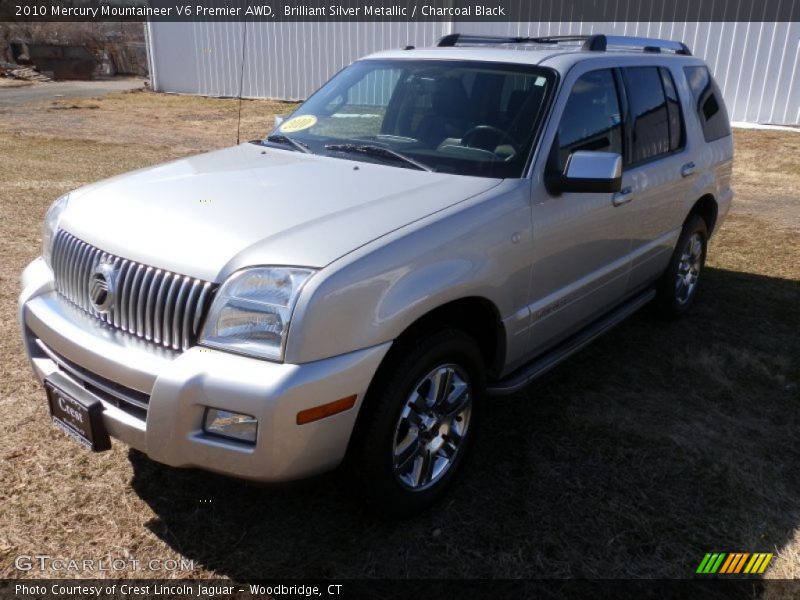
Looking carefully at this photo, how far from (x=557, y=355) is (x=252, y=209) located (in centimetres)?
175

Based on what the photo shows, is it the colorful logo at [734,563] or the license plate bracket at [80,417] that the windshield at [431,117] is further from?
the colorful logo at [734,563]

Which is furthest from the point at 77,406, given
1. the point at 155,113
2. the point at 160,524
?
the point at 155,113

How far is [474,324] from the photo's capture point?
319 cm

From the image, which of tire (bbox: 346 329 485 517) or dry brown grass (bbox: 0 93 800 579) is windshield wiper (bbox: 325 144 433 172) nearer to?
tire (bbox: 346 329 485 517)

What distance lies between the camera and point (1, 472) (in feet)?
10.4

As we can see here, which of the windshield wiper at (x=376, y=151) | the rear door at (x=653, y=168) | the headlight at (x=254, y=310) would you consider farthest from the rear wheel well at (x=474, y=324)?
the rear door at (x=653, y=168)

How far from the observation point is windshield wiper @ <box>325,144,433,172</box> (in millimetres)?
3336

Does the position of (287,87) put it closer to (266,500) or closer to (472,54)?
(472,54)

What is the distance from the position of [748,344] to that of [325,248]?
366cm

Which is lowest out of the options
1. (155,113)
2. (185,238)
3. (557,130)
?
(155,113)

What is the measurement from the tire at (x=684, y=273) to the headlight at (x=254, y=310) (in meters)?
3.46

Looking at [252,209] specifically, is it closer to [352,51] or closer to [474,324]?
[474,324]
